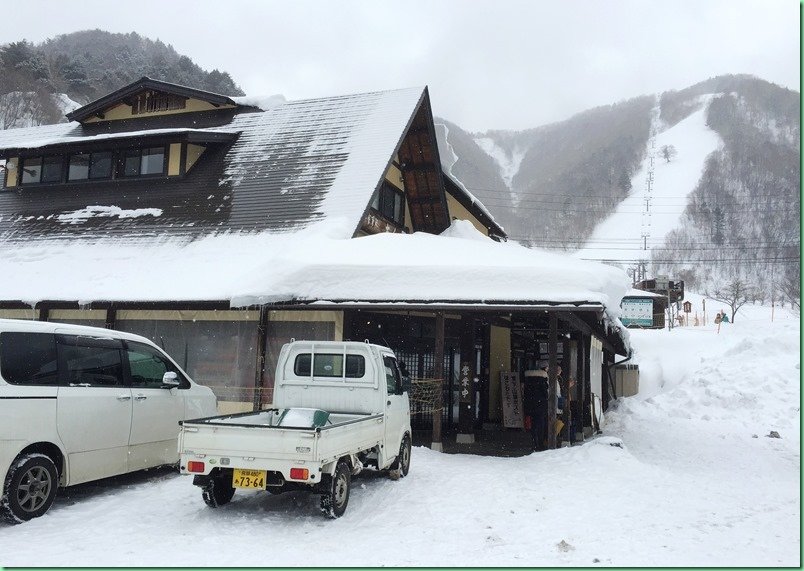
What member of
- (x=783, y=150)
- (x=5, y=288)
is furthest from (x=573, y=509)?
(x=783, y=150)

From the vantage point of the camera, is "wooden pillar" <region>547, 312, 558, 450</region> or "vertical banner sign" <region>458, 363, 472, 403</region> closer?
"wooden pillar" <region>547, 312, 558, 450</region>

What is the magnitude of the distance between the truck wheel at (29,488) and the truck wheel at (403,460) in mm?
4191

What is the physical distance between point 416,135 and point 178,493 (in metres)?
12.3

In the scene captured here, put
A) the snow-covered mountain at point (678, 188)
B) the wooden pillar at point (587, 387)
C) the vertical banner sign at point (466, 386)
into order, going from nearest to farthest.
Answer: the vertical banner sign at point (466, 386), the wooden pillar at point (587, 387), the snow-covered mountain at point (678, 188)

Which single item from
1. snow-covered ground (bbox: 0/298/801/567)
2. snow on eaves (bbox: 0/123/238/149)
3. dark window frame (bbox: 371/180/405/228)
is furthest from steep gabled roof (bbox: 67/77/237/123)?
snow-covered ground (bbox: 0/298/801/567)

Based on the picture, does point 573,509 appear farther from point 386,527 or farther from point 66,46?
point 66,46

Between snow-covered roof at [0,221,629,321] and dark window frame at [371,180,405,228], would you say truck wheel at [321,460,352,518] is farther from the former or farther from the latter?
dark window frame at [371,180,405,228]

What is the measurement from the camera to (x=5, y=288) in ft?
45.9

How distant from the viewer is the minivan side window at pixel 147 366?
7758 millimetres

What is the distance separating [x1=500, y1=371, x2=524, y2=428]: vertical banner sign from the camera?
15.9 metres

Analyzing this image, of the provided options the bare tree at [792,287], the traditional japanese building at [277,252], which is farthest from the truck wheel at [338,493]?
the bare tree at [792,287]

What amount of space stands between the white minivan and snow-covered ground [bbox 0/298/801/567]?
395 millimetres

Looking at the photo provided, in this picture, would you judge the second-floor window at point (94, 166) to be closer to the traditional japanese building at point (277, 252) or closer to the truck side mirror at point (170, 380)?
the traditional japanese building at point (277, 252)

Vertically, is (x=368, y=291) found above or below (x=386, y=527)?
above
